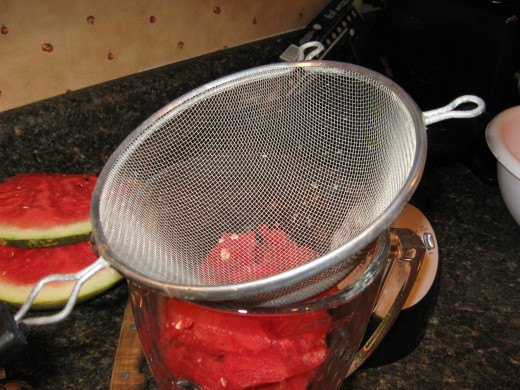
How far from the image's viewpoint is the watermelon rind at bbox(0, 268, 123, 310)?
0.66 metres

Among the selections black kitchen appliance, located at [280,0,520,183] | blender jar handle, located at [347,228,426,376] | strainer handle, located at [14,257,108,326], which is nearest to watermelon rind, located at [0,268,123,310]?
strainer handle, located at [14,257,108,326]

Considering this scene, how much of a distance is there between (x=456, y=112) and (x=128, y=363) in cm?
54

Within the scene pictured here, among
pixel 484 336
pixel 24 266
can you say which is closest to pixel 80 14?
pixel 24 266

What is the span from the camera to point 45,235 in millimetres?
690

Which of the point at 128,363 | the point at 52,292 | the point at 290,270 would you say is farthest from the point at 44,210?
the point at 290,270

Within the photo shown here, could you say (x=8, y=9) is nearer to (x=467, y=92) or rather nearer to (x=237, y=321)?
(x=237, y=321)

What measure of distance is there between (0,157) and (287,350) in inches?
24.3

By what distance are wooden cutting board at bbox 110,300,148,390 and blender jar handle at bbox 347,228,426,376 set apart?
0.29m

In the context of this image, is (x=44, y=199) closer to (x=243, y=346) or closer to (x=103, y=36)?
(x=103, y=36)

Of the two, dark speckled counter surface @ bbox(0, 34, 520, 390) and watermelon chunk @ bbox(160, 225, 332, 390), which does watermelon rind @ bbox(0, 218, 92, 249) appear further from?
watermelon chunk @ bbox(160, 225, 332, 390)

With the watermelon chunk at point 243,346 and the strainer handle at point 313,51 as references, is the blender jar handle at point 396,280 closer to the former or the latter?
the watermelon chunk at point 243,346

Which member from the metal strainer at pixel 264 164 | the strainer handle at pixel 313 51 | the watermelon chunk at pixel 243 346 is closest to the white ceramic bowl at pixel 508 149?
the metal strainer at pixel 264 164

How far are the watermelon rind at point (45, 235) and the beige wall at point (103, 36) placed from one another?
0.81 feet

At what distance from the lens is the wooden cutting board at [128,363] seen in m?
0.59
